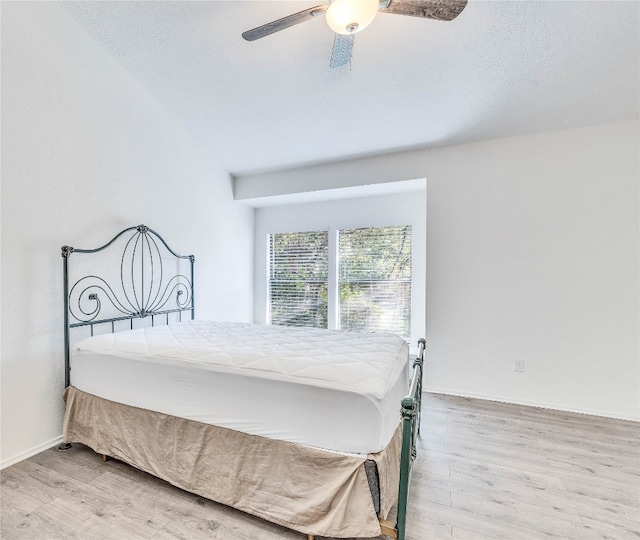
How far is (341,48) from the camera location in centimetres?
183

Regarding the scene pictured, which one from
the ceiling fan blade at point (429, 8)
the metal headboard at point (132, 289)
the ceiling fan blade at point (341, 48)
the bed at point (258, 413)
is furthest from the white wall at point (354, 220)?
the ceiling fan blade at point (429, 8)

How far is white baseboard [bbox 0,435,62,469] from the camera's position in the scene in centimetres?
204

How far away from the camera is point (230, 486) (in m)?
1.65

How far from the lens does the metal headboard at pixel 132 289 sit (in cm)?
245

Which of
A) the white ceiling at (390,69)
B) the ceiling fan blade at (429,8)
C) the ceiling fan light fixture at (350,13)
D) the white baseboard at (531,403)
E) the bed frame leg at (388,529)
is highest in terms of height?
the white ceiling at (390,69)

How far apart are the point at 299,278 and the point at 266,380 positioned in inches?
121

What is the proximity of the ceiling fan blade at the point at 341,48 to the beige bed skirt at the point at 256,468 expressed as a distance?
83.2 inches

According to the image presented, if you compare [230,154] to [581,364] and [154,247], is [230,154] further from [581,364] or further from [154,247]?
[581,364]

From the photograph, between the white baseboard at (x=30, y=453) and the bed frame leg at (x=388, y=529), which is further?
the white baseboard at (x=30, y=453)

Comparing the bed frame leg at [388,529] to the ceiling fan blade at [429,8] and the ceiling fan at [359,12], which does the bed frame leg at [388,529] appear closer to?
the ceiling fan at [359,12]

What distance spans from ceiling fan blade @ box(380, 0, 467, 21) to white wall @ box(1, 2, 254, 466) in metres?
2.35

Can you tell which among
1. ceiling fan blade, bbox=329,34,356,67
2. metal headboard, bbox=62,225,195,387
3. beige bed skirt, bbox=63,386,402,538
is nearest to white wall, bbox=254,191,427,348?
metal headboard, bbox=62,225,195,387

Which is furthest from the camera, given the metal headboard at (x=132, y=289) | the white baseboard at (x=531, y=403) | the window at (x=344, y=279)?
the window at (x=344, y=279)

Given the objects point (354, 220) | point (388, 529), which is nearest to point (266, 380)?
point (388, 529)
